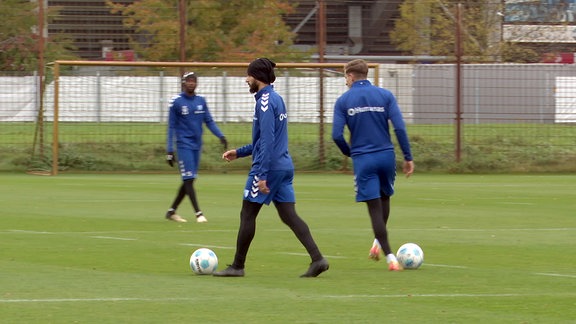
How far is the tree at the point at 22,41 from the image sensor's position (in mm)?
27766

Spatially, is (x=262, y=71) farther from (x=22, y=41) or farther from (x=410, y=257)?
(x=22, y=41)

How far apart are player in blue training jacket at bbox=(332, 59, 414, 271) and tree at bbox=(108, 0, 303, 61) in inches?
649

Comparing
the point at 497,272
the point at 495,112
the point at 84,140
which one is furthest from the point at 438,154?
the point at 497,272

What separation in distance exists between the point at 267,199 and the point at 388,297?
5.30 ft

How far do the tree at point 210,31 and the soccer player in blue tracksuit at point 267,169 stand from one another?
17184 mm

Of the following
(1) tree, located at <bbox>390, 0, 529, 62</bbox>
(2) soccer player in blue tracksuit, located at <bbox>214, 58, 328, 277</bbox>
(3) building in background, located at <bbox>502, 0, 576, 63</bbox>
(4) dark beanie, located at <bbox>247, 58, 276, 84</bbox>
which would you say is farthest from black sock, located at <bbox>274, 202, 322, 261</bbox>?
(3) building in background, located at <bbox>502, 0, 576, 63</bbox>

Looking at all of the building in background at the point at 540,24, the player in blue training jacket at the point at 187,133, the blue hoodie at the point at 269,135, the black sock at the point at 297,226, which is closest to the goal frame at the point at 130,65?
the building in background at the point at 540,24

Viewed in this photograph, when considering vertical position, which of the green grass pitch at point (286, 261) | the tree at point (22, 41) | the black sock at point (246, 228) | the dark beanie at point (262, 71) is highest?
the tree at point (22, 41)

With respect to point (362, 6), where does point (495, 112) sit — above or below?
below

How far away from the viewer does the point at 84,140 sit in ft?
90.0

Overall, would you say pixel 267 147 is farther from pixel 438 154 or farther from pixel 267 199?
pixel 438 154

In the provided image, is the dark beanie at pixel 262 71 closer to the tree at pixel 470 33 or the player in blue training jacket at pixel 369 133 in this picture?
the player in blue training jacket at pixel 369 133

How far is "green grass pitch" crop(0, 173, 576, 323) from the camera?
28.7ft

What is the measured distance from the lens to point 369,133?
11.3 meters
